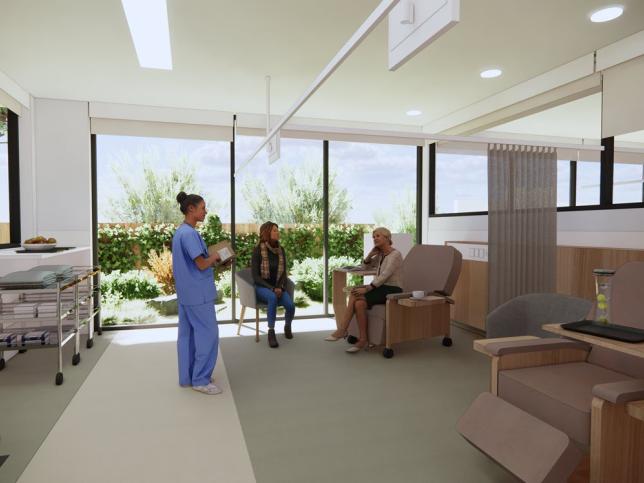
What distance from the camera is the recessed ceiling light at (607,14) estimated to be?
326 cm

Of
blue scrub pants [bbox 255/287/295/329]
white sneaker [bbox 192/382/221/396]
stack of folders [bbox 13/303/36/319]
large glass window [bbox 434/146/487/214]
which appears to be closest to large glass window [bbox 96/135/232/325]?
blue scrub pants [bbox 255/287/295/329]

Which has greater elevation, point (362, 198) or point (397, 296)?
point (362, 198)

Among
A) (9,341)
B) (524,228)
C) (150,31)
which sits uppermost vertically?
(150,31)

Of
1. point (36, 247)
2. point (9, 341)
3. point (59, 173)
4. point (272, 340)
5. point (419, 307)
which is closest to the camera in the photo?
point (9, 341)

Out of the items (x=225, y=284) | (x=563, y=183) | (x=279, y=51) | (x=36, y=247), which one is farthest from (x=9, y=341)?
(x=563, y=183)

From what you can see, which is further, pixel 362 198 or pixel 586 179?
pixel 362 198

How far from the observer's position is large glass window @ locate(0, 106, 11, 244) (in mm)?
5125

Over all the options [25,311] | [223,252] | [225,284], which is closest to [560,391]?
[223,252]

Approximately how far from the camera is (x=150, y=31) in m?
3.60

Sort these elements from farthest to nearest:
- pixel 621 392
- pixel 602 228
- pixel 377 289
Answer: pixel 377 289 < pixel 602 228 < pixel 621 392

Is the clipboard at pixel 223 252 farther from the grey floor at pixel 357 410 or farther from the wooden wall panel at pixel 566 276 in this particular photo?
the wooden wall panel at pixel 566 276

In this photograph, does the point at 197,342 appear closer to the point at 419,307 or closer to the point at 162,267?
the point at 419,307

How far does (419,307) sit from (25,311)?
3685 millimetres

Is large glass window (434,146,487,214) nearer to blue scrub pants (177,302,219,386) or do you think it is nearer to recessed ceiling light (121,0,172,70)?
blue scrub pants (177,302,219,386)
